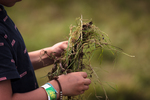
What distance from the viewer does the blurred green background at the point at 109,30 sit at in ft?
7.09

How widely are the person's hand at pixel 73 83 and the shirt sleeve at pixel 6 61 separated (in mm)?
252

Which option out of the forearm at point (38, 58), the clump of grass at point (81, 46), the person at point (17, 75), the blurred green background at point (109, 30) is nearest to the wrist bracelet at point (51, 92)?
the person at point (17, 75)

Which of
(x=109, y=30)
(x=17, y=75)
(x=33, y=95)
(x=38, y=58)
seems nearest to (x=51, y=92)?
(x=33, y=95)

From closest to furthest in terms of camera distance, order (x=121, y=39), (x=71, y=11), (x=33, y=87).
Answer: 1. (x=33, y=87)
2. (x=121, y=39)
3. (x=71, y=11)

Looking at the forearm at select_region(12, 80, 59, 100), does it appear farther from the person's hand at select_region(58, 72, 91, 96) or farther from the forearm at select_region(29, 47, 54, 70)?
the forearm at select_region(29, 47, 54, 70)

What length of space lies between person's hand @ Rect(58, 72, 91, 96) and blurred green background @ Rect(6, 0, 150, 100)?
84 centimetres

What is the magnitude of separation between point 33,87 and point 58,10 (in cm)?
366

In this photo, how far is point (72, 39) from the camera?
1.01m

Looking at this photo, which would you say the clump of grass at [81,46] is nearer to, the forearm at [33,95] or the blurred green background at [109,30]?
the forearm at [33,95]

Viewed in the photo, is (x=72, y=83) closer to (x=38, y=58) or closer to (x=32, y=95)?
(x=32, y=95)

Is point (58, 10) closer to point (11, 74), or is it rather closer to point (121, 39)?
point (121, 39)

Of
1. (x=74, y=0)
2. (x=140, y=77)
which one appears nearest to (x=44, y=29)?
(x=74, y=0)

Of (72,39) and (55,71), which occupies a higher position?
(72,39)

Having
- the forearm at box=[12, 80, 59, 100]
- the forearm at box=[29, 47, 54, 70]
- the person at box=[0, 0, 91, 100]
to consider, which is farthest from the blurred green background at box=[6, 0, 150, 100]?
the forearm at box=[12, 80, 59, 100]
